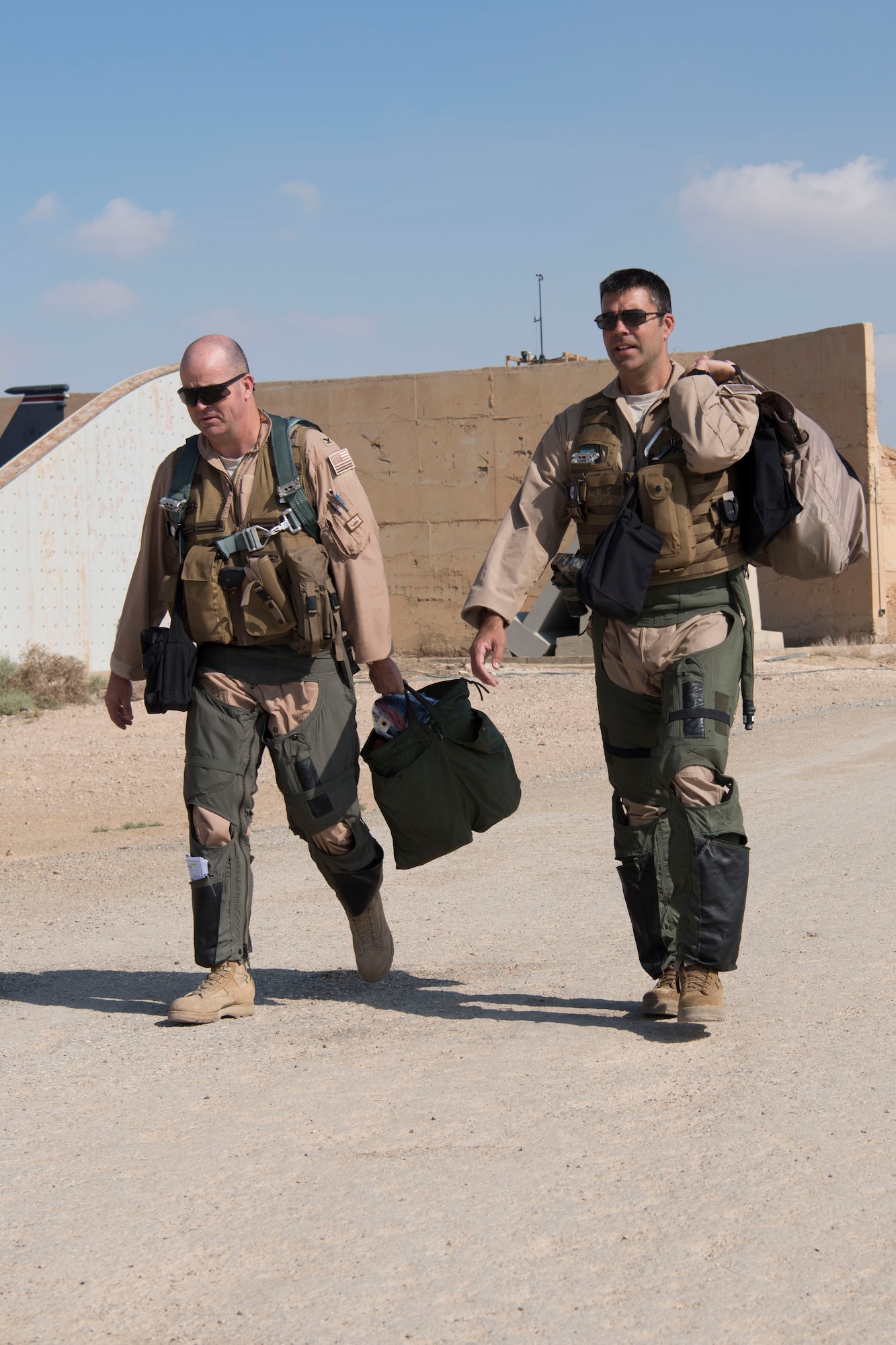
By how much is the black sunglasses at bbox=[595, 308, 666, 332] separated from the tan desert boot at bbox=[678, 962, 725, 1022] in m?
1.82

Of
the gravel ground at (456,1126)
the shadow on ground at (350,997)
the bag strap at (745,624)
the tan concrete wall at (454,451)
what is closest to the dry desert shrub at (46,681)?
the tan concrete wall at (454,451)

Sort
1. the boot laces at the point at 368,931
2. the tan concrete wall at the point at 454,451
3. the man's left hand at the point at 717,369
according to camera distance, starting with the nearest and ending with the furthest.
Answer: the man's left hand at the point at 717,369
the boot laces at the point at 368,931
the tan concrete wall at the point at 454,451

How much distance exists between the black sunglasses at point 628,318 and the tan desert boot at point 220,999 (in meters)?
2.21

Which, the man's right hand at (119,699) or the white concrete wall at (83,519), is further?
the white concrete wall at (83,519)

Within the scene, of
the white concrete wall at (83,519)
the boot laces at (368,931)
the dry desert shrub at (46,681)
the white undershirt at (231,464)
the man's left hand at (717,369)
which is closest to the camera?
the man's left hand at (717,369)

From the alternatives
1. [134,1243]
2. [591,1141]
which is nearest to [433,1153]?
[591,1141]

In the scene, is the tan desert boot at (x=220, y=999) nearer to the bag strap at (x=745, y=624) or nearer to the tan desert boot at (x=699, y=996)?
the tan desert boot at (x=699, y=996)

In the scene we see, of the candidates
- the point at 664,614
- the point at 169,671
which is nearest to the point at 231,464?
the point at 169,671

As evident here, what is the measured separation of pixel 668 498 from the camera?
13.3 feet

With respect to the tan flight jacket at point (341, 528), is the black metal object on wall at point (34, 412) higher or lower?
higher

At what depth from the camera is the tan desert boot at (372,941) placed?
464 centimetres

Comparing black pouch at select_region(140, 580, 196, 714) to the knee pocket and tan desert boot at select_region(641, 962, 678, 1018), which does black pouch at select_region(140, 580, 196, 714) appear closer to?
the knee pocket

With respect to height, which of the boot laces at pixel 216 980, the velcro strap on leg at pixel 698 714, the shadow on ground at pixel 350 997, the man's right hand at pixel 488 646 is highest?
the man's right hand at pixel 488 646

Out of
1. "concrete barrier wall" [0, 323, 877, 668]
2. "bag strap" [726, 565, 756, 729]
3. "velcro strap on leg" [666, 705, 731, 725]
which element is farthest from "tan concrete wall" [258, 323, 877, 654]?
"velcro strap on leg" [666, 705, 731, 725]
